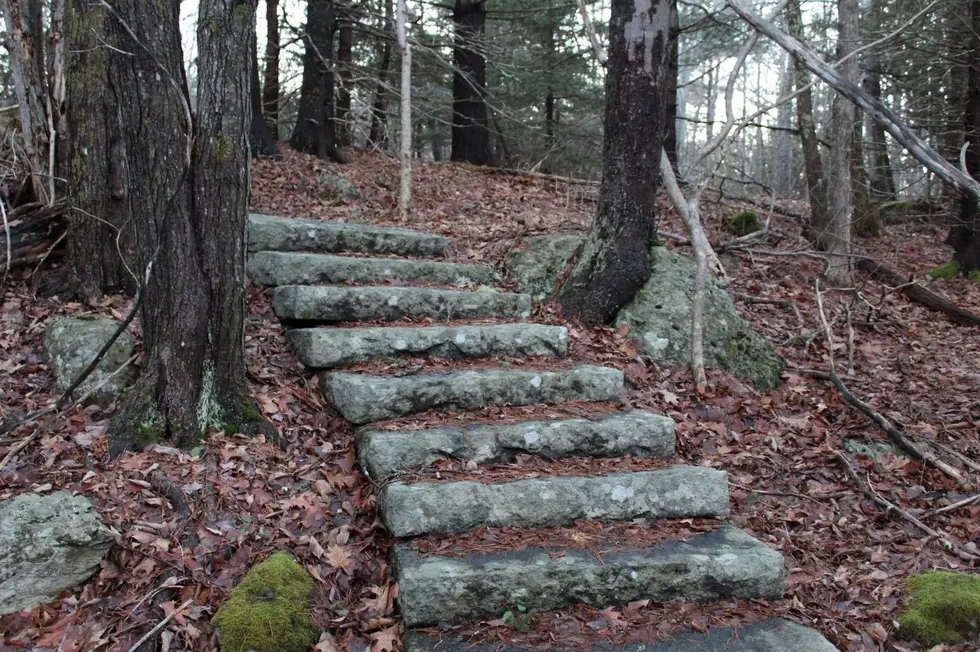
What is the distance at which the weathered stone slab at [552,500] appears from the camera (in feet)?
11.2

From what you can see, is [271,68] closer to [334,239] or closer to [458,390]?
[334,239]

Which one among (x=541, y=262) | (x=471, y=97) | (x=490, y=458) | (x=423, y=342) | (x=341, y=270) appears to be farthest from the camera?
(x=471, y=97)

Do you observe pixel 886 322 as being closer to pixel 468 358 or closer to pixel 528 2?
pixel 468 358

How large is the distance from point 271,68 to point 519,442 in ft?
40.3

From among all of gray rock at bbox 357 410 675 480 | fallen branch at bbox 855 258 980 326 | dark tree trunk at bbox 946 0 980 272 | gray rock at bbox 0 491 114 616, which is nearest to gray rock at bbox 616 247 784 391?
gray rock at bbox 357 410 675 480

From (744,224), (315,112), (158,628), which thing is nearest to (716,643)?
(158,628)

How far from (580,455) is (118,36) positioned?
355 cm

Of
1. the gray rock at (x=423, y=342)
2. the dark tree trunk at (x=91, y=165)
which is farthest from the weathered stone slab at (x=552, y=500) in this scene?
the dark tree trunk at (x=91, y=165)

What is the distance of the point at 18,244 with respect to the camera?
4.98 m

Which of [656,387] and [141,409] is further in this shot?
[656,387]

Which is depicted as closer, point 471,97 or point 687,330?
point 687,330

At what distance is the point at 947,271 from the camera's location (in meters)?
10.0

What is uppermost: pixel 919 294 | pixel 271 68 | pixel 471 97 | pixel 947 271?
pixel 271 68

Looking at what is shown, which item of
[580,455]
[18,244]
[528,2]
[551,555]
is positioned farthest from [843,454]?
[528,2]
